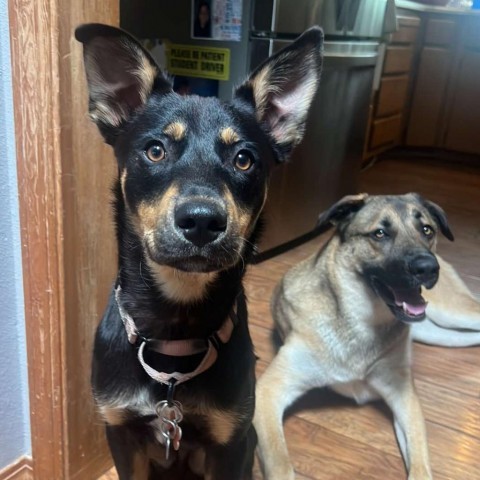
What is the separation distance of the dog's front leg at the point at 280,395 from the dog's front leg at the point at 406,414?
0.69 ft

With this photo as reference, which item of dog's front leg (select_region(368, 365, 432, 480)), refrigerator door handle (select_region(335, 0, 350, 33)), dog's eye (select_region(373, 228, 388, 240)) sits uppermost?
refrigerator door handle (select_region(335, 0, 350, 33))

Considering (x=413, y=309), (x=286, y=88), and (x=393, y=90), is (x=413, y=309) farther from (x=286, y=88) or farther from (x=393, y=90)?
(x=393, y=90)

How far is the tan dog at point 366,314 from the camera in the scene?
1.82 meters

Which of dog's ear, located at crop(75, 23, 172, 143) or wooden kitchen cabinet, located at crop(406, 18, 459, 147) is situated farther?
wooden kitchen cabinet, located at crop(406, 18, 459, 147)

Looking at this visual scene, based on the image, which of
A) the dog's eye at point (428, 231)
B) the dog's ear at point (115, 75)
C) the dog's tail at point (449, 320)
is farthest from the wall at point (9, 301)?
the dog's tail at point (449, 320)

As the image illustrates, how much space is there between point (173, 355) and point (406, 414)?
96 cm

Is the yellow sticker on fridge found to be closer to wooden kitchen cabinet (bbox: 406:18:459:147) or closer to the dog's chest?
the dog's chest

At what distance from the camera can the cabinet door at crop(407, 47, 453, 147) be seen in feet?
18.8

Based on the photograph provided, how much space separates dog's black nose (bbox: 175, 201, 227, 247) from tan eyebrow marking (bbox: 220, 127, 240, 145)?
0.21m

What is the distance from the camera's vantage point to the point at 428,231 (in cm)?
195

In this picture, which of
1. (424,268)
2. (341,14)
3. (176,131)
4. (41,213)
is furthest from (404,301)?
(341,14)

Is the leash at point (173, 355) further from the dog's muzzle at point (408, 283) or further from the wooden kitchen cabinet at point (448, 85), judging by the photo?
the wooden kitchen cabinet at point (448, 85)

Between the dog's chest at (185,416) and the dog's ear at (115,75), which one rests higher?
the dog's ear at (115,75)

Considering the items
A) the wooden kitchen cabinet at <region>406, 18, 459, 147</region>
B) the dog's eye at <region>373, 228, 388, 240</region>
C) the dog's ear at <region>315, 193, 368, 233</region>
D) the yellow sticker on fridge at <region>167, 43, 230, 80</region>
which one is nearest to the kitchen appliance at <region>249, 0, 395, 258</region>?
the yellow sticker on fridge at <region>167, 43, 230, 80</region>
